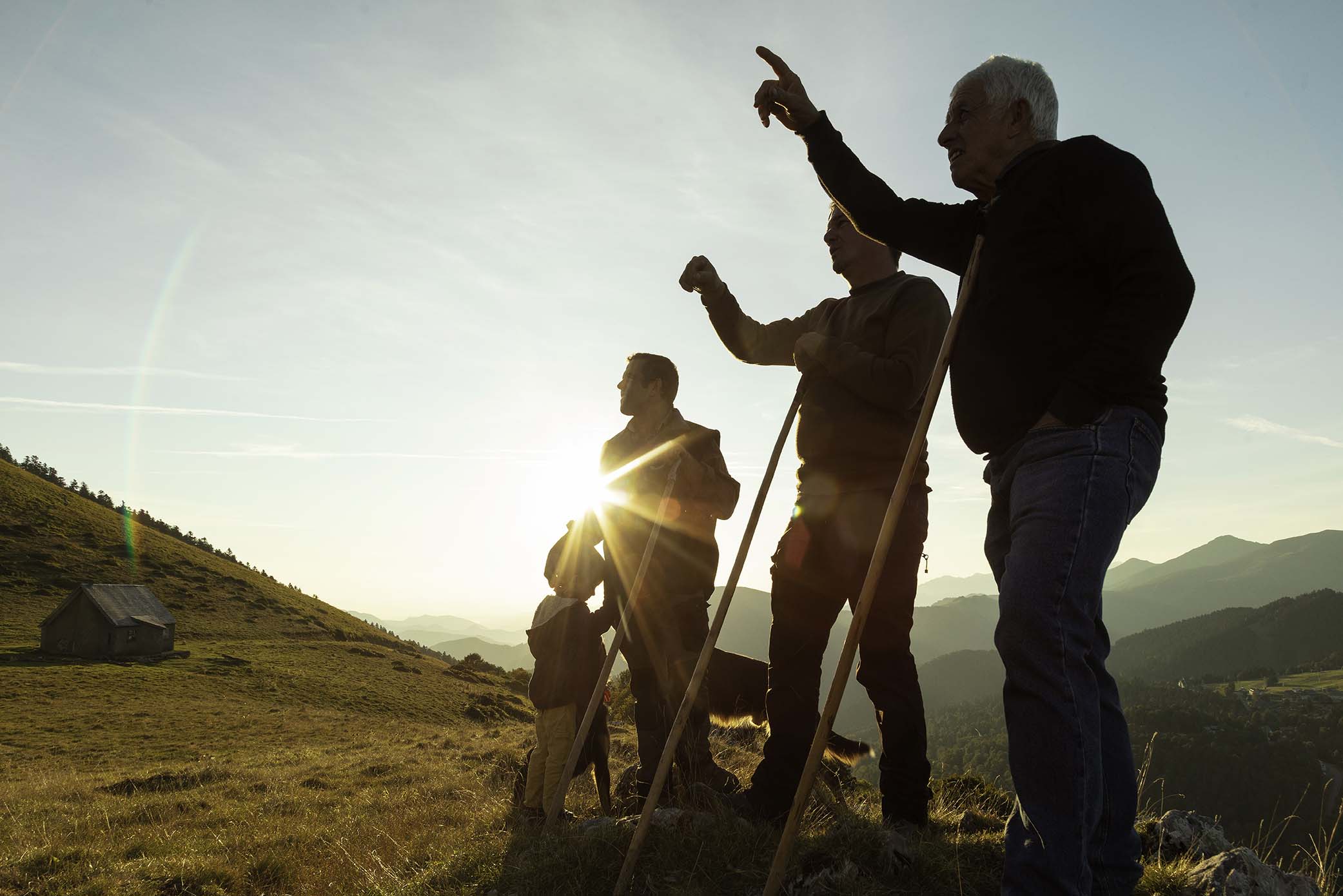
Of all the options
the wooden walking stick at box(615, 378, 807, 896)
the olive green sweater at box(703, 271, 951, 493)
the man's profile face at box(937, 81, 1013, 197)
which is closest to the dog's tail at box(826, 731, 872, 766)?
the wooden walking stick at box(615, 378, 807, 896)

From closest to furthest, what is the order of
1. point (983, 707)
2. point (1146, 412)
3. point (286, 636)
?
point (1146, 412)
point (286, 636)
point (983, 707)

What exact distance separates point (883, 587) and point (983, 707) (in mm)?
162567

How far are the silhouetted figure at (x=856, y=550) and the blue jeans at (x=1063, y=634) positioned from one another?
146 centimetres

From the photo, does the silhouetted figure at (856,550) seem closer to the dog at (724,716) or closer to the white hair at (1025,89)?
the white hair at (1025,89)

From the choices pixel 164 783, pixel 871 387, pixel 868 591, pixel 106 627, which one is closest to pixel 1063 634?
pixel 868 591

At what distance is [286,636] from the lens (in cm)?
5775

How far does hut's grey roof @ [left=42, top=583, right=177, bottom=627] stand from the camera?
4934cm

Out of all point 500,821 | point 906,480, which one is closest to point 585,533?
point 500,821

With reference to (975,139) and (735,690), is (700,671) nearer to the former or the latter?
(975,139)

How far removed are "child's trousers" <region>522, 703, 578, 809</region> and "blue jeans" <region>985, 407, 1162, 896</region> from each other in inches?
137

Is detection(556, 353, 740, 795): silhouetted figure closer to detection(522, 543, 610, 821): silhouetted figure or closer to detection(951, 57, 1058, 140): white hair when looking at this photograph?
detection(522, 543, 610, 821): silhouetted figure

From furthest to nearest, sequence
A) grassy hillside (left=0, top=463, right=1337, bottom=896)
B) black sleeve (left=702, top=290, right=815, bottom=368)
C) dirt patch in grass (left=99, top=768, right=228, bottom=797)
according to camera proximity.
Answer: dirt patch in grass (left=99, top=768, right=228, bottom=797)
black sleeve (left=702, top=290, right=815, bottom=368)
grassy hillside (left=0, top=463, right=1337, bottom=896)

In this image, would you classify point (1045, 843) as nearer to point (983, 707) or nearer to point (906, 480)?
point (906, 480)

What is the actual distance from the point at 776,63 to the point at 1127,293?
5.61ft
